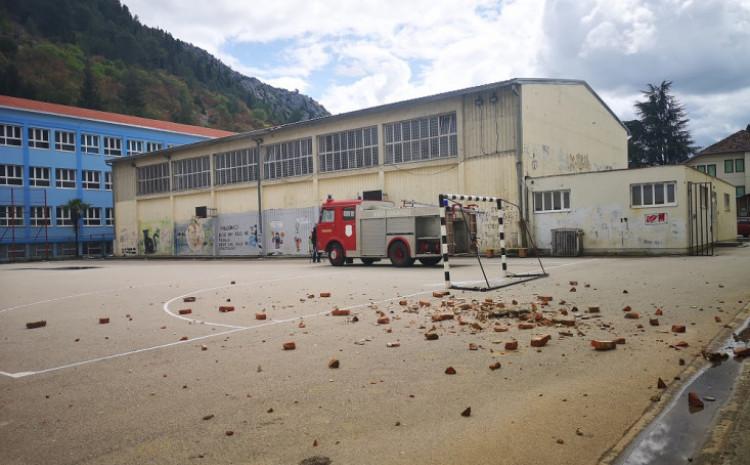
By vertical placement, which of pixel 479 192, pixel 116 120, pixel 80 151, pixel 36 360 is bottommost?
pixel 36 360

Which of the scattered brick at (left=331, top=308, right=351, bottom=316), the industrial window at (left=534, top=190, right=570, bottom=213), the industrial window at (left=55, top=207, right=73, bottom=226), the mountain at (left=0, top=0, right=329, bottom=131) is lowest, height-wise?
the scattered brick at (left=331, top=308, right=351, bottom=316)

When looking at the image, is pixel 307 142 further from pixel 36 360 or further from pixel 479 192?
pixel 36 360

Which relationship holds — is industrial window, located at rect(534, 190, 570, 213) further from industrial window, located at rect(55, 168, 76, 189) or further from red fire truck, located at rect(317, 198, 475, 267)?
industrial window, located at rect(55, 168, 76, 189)

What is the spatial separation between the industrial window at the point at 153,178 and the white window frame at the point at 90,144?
15.2 metres

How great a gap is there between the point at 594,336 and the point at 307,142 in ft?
99.4

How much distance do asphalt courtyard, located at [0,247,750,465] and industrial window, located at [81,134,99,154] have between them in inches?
2142

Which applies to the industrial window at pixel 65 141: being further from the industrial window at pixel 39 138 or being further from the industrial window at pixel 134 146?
the industrial window at pixel 134 146

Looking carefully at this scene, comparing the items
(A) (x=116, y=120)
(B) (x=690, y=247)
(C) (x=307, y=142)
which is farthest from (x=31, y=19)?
(B) (x=690, y=247)

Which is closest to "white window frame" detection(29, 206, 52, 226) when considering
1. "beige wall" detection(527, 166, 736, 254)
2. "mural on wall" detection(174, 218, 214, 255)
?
"mural on wall" detection(174, 218, 214, 255)

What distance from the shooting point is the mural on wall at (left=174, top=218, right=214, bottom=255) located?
4091 centimetres

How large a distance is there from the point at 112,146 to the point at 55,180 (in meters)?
7.42

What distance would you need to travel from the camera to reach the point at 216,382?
5.16 metres

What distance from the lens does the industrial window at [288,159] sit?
35.2 m

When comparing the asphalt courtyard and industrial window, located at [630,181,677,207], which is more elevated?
industrial window, located at [630,181,677,207]
